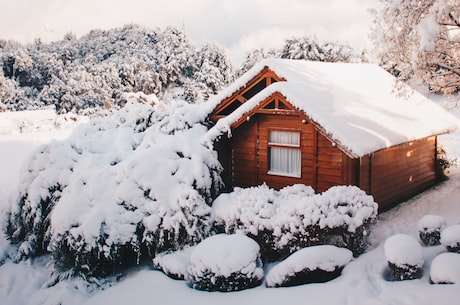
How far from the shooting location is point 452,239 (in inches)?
420

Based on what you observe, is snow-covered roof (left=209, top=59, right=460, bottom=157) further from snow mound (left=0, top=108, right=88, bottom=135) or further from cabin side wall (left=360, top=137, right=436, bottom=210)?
snow mound (left=0, top=108, right=88, bottom=135)

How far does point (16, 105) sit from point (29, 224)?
37.2 meters

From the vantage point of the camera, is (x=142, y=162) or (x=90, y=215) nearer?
(x=90, y=215)

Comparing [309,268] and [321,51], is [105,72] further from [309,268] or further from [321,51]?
[309,268]

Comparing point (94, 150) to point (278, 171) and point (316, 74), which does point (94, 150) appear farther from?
point (316, 74)

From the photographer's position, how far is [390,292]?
968 cm

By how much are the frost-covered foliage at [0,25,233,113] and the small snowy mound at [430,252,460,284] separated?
3937cm

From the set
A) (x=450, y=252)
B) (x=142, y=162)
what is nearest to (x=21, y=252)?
(x=142, y=162)

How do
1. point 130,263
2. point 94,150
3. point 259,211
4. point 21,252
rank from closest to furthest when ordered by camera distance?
point 259,211
point 130,263
point 21,252
point 94,150

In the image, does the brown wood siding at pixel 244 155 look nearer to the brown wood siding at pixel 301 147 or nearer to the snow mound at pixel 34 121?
the brown wood siding at pixel 301 147

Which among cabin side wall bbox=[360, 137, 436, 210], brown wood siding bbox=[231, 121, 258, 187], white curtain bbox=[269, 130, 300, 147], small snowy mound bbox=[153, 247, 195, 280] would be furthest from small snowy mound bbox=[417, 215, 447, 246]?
small snowy mound bbox=[153, 247, 195, 280]

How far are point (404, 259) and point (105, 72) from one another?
45.6 m

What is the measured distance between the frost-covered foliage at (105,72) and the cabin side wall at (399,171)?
3164 centimetres

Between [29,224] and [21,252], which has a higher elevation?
[29,224]
